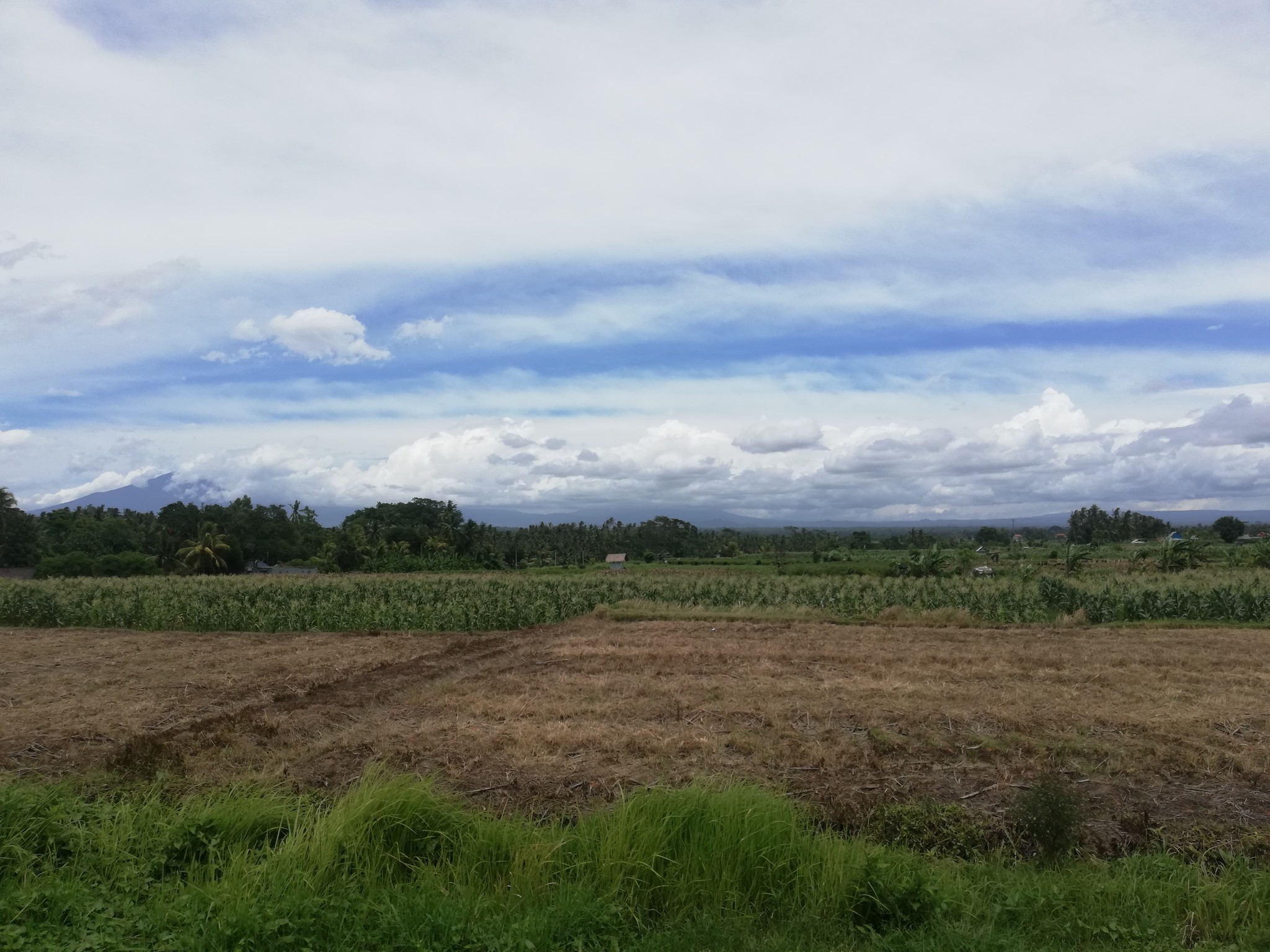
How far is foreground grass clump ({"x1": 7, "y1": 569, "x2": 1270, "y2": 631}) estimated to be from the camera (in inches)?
920

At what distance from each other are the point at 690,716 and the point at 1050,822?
472cm

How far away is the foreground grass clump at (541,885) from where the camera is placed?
4.45 m

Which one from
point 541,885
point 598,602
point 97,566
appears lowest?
point 97,566

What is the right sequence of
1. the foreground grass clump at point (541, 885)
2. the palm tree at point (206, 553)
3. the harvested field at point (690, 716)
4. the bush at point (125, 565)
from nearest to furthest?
the foreground grass clump at point (541, 885)
the harvested field at point (690, 716)
the bush at point (125, 565)
the palm tree at point (206, 553)

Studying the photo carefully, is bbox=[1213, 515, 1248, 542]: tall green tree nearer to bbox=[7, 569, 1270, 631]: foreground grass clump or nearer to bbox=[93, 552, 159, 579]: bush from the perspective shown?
bbox=[7, 569, 1270, 631]: foreground grass clump

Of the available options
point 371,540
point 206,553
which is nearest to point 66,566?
point 206,553

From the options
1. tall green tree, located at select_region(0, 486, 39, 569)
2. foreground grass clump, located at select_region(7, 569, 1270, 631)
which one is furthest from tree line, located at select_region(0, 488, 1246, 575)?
foreground grass clump, located at select_region(7, 569, 1270, 631)

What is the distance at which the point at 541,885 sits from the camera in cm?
507

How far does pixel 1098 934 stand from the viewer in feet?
15.3

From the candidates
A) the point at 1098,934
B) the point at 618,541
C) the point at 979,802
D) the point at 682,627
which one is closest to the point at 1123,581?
the point at 682,627

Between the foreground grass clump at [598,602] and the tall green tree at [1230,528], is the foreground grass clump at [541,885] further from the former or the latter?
the tall green tree at [1230,528]

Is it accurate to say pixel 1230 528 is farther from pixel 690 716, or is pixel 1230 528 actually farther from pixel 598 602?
pixel 690 716

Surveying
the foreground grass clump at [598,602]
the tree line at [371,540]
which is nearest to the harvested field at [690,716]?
the foreground grass clump at [598,602]

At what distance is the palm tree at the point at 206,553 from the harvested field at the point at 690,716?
47.4 metres
